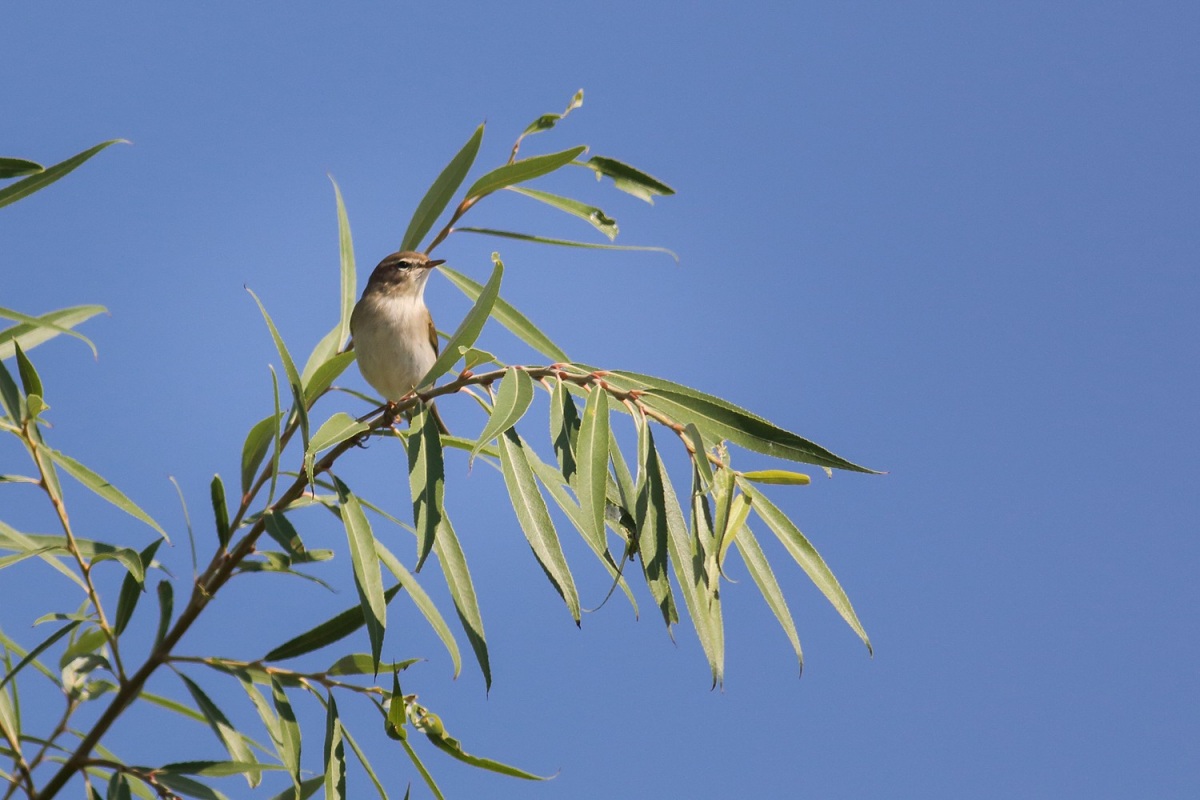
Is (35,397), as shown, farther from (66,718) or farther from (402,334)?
(402,334)

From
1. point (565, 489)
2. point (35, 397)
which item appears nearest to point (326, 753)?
point (565, 489)

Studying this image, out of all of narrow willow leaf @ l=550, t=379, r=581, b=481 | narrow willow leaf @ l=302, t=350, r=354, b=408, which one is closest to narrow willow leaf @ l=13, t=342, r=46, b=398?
narrow willow leaf @ l=302, t=350, r=354, b=408

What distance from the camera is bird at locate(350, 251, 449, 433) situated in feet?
14.8

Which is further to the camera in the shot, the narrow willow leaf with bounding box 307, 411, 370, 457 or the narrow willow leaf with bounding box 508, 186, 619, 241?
the narrow willow leaf with bounding box 508, 186, 619, 241

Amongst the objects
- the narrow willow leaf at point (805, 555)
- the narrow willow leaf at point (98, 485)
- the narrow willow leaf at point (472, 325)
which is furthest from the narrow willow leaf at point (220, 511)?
the narrow willow leaf at point (805, 555)

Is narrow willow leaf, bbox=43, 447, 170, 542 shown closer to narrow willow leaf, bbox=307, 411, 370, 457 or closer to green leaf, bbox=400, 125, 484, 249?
narrow willow leaf, bbox=307, 411, 370, 457

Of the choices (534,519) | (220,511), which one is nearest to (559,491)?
(534,519)

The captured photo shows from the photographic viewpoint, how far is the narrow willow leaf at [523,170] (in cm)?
296

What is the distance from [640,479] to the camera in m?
2.27

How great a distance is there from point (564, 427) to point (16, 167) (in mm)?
1477

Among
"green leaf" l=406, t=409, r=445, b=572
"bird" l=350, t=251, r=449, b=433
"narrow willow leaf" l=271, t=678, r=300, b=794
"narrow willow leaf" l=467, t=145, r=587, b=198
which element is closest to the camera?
"green leaf" l=406, t=409, r=445, b=572

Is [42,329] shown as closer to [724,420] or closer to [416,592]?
[416,592]

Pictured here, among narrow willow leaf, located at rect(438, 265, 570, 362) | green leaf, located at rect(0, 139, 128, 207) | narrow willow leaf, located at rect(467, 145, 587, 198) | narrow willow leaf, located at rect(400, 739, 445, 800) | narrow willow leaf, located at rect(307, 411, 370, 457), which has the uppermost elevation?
narrow willow leaf, located at rect(467, 145, 587, 198)

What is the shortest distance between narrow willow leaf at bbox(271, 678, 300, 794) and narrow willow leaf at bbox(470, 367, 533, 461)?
2.71ft
